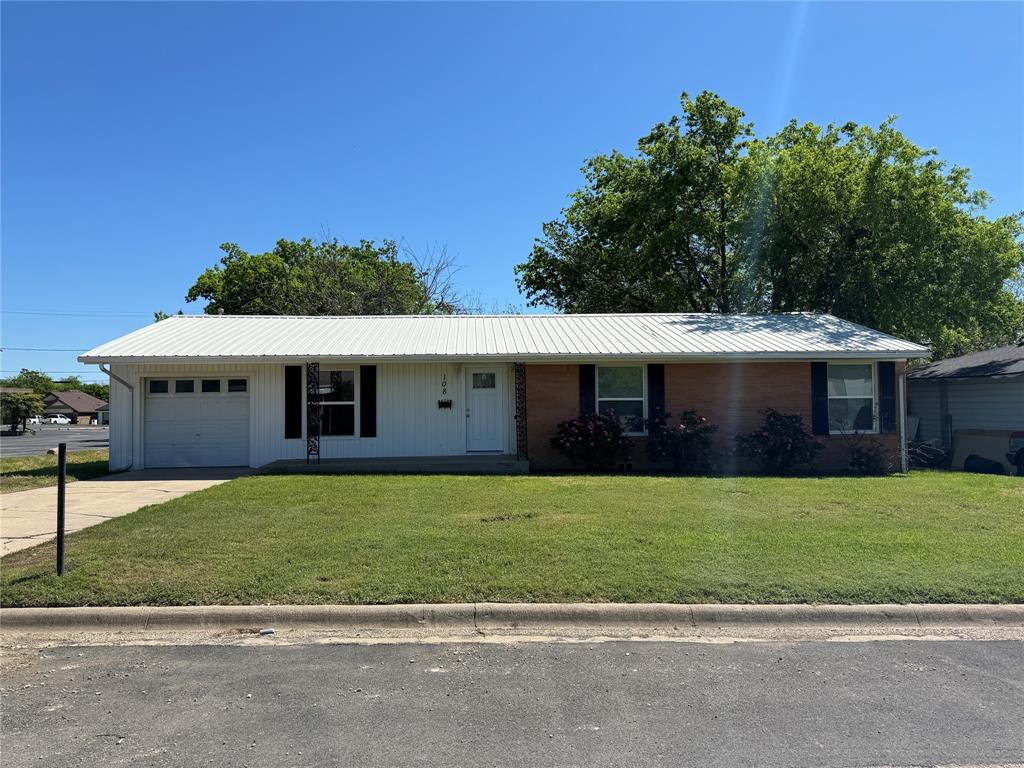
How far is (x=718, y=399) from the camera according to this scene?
15.5m

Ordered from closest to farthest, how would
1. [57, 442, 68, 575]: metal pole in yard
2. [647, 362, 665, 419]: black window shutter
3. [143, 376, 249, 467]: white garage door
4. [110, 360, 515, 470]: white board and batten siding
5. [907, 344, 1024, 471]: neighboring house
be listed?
[57, 442, 68, 575]: metal pole in yard, [647, 362, 665, 419]: black window shutter, [110, 360, 515, 470]: white board and batten siding, [143, 376, 249, 467]: white garage door, [907, 344, 1024, 471]: neighboring house

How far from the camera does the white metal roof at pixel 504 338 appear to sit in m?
14.9

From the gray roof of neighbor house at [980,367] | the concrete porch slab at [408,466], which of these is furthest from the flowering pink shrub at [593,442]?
the gray roof of neighbor house at [980,367]

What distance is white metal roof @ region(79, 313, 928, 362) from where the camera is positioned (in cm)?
1488

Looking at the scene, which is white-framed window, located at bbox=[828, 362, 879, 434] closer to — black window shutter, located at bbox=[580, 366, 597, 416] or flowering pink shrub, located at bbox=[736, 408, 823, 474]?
flowering pink shrub, located at bbox=[736, 408, 823, 474]

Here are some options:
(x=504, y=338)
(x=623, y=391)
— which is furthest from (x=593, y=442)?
(x=504, y=338)

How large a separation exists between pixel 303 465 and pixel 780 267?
16.8 meters

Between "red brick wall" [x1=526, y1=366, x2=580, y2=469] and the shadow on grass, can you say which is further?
"red brick wall" [x1=526, y1=366, x2=580, y2=469]

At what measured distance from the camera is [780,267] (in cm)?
2345

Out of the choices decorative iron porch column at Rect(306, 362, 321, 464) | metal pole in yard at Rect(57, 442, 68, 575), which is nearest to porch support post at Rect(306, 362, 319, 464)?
decorative iron porch column at Rect(306, 362, 321, 464)

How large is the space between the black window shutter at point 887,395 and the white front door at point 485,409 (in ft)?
27.6

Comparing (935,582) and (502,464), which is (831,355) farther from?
(935,582)

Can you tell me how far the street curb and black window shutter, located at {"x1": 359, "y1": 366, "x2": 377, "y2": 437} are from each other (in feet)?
33.1

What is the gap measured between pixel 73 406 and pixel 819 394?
8740 cm
